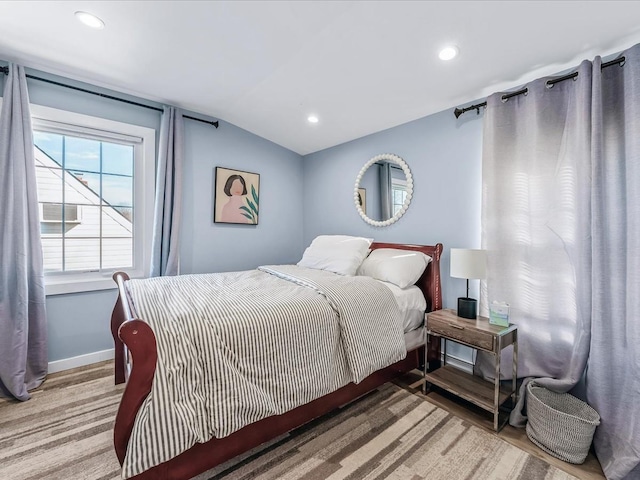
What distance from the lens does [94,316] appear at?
2.66m

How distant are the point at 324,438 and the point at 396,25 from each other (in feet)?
8.37

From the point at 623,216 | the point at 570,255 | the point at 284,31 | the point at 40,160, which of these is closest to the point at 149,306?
the point at 284,31

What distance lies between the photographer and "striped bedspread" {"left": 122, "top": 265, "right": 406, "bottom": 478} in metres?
1.14

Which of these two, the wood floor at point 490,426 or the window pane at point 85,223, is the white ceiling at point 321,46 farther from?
the wood floor at point 490,426

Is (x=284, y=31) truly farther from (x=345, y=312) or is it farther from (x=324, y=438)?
(x=324, y=438)

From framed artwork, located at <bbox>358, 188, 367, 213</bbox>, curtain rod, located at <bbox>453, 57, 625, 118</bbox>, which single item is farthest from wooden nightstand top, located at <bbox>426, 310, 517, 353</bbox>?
curtain rod, located at <bbox>453, 57, 625, 118</bbox>

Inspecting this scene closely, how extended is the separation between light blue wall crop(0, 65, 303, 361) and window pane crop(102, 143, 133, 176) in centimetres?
28

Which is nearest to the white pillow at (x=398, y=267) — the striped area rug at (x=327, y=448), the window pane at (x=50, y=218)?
the striped area rug at (x=327, y=448)

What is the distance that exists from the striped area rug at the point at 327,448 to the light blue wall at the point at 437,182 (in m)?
0.87

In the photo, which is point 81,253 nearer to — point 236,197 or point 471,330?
point 236,197

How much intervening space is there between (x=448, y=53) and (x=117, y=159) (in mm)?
3039

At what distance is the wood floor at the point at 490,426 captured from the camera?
59.9 inches

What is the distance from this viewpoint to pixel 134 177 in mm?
2930

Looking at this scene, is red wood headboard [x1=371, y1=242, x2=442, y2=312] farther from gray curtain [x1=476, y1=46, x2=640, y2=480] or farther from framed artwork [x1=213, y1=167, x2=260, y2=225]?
framed artwork [x1=213, y1=167, x2=260, y2=225]
